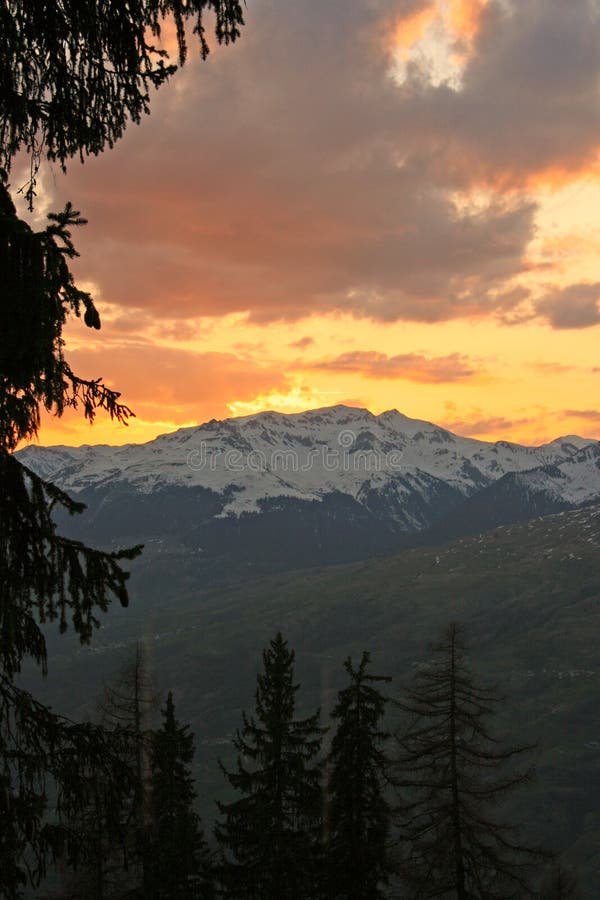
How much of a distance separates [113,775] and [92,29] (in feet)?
25.7

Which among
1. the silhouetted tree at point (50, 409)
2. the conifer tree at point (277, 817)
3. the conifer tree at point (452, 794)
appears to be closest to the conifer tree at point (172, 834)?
the conifer tree at point (277, 817)

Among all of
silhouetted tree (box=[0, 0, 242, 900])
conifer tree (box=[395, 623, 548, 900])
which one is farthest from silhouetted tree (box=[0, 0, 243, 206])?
conifer tree (box=[395, 623, 548, 900])

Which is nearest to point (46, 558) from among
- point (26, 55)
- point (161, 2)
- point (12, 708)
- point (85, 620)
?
point (85, 620)

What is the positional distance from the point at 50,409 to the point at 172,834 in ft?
88.3

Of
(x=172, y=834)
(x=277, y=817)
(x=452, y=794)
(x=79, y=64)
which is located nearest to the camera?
(x=79, y=64)

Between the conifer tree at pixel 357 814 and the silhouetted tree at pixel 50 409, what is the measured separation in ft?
70.5

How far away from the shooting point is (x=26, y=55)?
25.0ft

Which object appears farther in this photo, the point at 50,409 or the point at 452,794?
the point at 452,794

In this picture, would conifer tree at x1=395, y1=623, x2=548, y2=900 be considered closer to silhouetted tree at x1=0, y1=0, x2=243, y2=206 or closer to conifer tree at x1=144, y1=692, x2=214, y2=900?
conifer tree at x1=144, y1=692, x2=214, y2=900

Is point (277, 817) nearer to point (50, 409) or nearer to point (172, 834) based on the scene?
point (172, 834)

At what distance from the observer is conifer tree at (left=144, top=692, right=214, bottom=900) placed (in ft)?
94.1

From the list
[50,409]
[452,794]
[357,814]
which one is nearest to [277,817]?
[357,814]

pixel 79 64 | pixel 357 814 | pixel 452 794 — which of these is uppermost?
pixel 79 64

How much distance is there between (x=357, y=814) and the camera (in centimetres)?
2886
